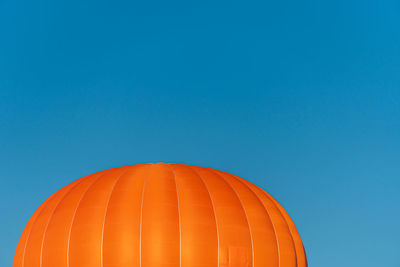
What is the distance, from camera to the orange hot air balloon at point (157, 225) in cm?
1145

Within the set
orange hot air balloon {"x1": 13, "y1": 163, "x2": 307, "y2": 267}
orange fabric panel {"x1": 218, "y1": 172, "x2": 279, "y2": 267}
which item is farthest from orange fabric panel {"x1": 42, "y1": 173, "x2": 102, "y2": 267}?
orange fabric panel {"x1": 218, "y1": 172, "x2": 279, "y2": 267}

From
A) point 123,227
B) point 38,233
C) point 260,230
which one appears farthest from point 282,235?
point 38,233

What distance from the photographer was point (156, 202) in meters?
12.0

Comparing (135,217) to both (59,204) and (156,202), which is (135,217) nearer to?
(156,202)

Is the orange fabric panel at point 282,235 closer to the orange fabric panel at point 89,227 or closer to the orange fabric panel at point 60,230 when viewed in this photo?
the orange fabric panel at point 89,227

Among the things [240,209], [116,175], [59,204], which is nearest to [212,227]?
[240,209]

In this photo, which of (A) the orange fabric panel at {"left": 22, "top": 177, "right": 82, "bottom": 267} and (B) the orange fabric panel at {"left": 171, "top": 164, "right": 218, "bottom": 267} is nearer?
(B) the orange fabric panel at {"left": 171, "top": 164, "right": 218, "bottom": 267}

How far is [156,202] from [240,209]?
2.05 meters

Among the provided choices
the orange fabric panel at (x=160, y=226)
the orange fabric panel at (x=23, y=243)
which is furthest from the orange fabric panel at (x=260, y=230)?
the orange fabric panel at (x=23, y=243)

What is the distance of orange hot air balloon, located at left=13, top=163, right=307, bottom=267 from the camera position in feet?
37.6

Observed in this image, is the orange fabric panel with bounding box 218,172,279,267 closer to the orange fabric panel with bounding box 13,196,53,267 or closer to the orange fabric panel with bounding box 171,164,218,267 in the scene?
the orange fabric panel with bounding box 171,164,218,267

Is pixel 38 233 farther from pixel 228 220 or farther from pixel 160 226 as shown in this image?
pixel 228 220

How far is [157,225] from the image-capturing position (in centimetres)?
1159

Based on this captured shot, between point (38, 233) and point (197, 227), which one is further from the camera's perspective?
point (38, 233)
